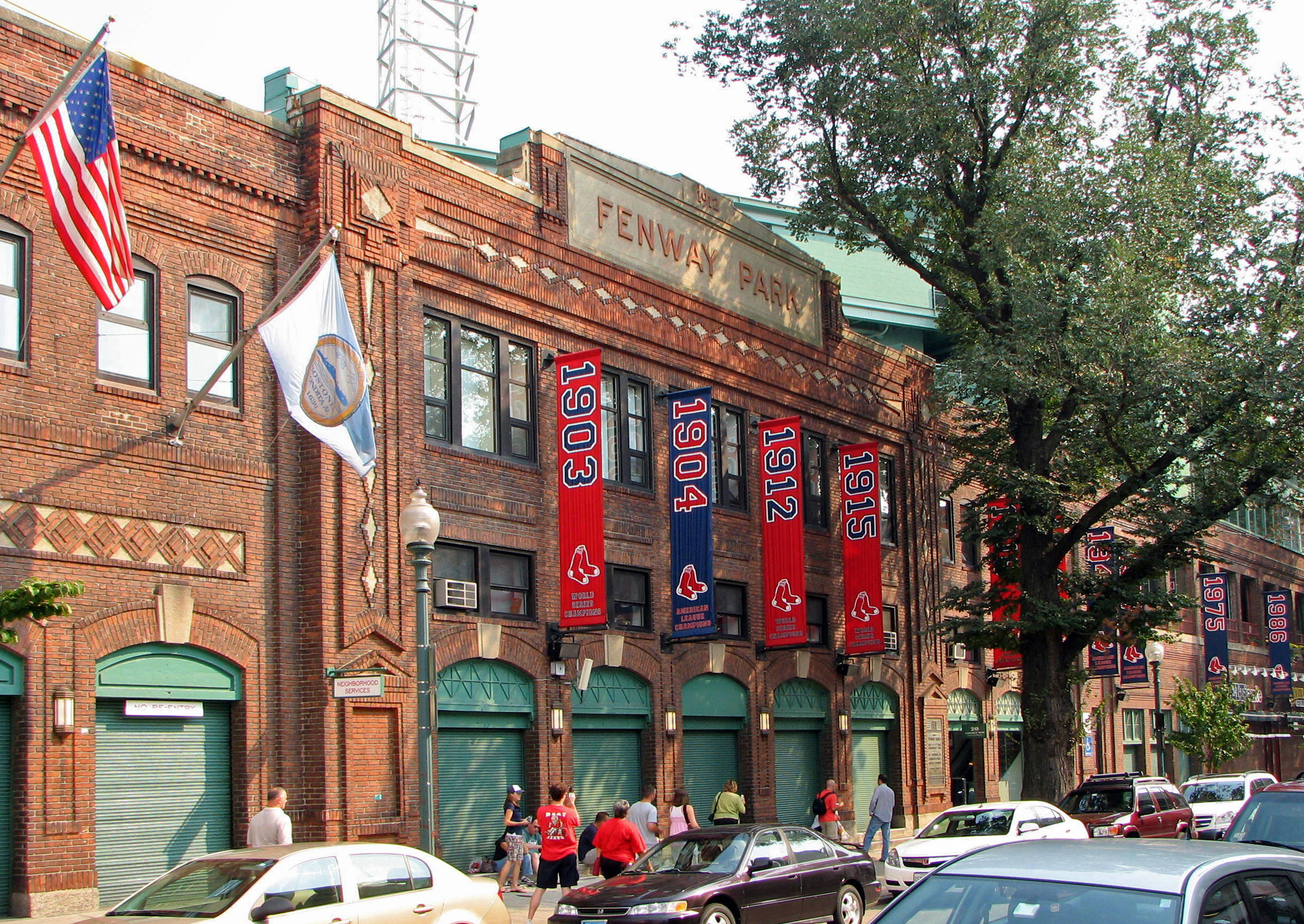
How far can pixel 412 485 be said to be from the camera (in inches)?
834

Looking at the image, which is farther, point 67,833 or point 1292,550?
point 1292,550

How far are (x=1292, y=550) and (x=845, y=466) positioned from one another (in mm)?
41630

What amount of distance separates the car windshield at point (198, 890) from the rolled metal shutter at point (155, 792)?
245 inches

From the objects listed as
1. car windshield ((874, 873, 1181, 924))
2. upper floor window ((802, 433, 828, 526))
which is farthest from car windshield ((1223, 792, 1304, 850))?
upper floor window ((802, 433, 828, 526))

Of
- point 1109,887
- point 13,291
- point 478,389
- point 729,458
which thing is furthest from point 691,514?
point 1109,887

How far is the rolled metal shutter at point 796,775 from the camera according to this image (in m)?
29.4

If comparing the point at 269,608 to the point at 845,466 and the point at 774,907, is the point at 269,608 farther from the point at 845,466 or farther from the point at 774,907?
the point at 845,466

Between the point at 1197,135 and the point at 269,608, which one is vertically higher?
the point at 1197,135

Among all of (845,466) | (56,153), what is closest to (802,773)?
(845,466)

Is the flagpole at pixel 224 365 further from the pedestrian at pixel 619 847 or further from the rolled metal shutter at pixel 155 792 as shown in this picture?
the pedestrian at pixel 619 847

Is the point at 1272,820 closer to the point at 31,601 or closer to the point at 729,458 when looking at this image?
the point at 31,601

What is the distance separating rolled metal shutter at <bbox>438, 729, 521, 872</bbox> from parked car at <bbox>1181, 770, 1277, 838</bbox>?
14795 mm

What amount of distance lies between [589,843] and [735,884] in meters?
6.94

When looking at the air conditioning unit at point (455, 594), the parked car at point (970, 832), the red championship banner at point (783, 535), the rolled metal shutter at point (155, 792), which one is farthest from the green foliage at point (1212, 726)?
the rolled metal shutter at point (155, 792)
